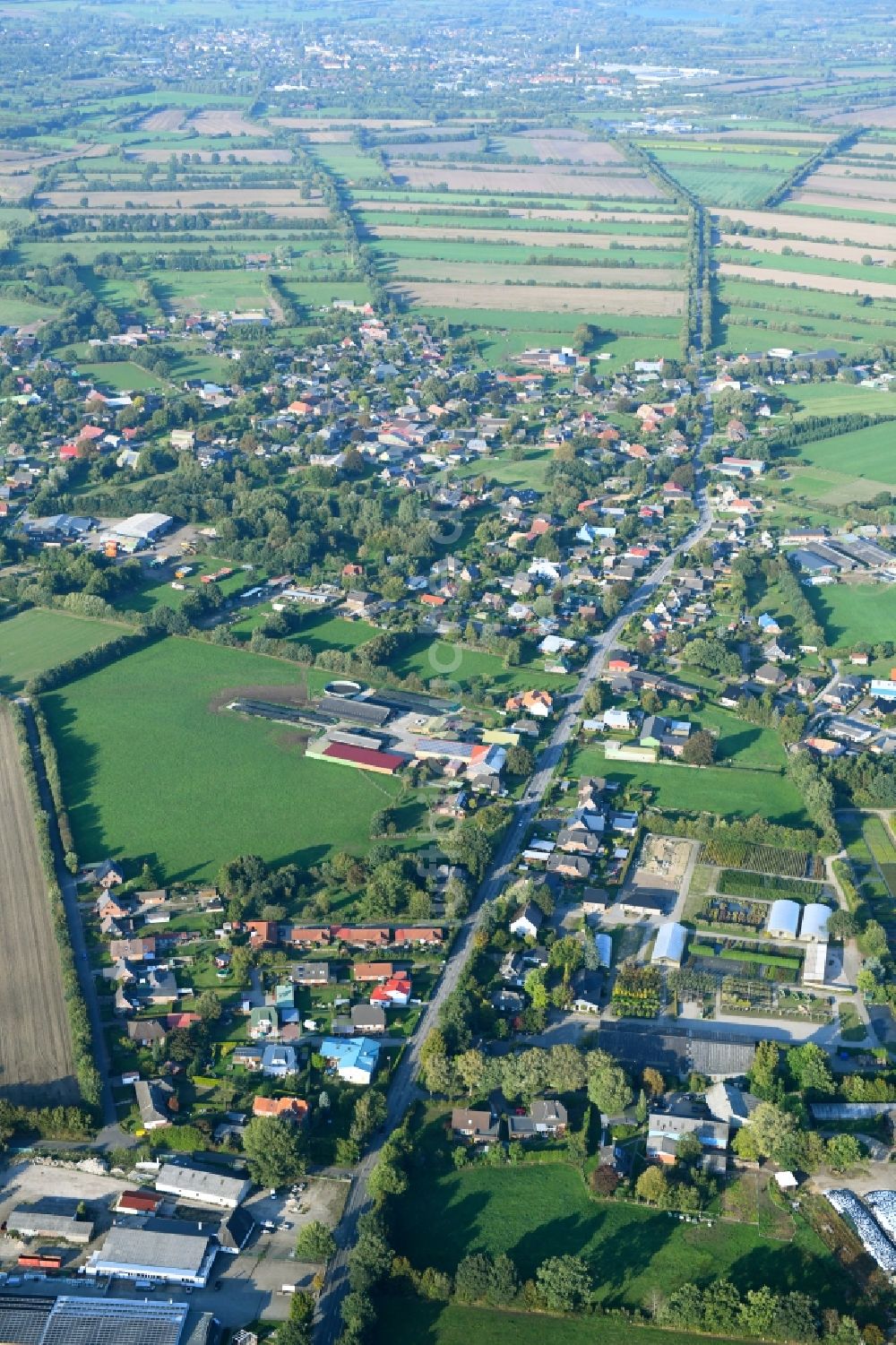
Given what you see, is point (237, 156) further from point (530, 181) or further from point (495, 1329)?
point (495, 1329)

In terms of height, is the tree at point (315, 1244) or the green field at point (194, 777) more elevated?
the green field at point (194, 777)

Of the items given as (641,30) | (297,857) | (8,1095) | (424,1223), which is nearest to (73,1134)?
(8,1095)

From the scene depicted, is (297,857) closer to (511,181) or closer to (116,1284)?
(116,1284)

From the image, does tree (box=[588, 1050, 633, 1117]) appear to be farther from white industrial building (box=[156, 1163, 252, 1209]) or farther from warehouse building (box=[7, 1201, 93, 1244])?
warehouse building (box=[7, 1201, 93, 1244])

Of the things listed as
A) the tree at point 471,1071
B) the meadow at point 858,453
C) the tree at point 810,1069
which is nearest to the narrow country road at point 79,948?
the tree at point 471,1071

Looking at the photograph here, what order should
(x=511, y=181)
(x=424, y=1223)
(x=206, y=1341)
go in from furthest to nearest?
(x=511, y=181) → (x=424, y=1223) → (x=206, y=1341)

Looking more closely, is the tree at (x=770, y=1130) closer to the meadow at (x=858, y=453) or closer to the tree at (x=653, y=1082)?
the tree at (x=653, y=1082)
